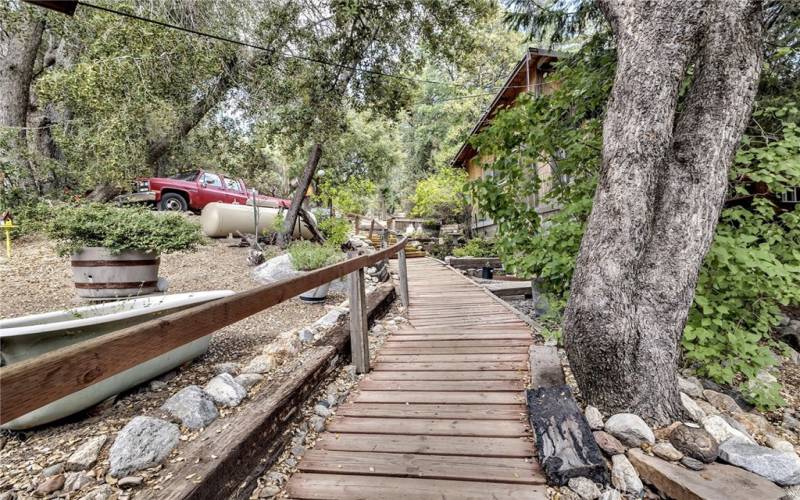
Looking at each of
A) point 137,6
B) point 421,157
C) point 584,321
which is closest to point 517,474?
point 584,321

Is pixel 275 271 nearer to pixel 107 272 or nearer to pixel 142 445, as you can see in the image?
pixel 107 272

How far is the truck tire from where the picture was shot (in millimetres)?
9992

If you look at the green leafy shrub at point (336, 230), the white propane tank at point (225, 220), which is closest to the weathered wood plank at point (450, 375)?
the green leafy shrub at point (336, 230)

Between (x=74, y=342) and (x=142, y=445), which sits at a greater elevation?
(x=74, y=342)

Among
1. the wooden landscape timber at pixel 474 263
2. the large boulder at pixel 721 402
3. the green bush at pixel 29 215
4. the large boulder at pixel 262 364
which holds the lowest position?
the wooden landscape timber at pixel 474 263

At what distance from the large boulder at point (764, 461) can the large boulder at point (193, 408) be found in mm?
2694

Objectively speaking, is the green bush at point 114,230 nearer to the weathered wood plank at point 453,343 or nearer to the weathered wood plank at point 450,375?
the weathered wood plank at point 453,343

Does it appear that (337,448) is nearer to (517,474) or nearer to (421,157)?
(517,474)

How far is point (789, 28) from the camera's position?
436cm

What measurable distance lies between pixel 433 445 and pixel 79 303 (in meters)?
4.93

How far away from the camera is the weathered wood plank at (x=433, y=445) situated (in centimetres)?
212

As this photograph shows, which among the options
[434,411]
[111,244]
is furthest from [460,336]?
[111,244]

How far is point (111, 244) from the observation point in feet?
14.1

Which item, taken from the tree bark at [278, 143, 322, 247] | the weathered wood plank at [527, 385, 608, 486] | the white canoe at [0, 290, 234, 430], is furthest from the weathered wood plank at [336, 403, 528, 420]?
the tree bark at [278, 143, 322, 247]
